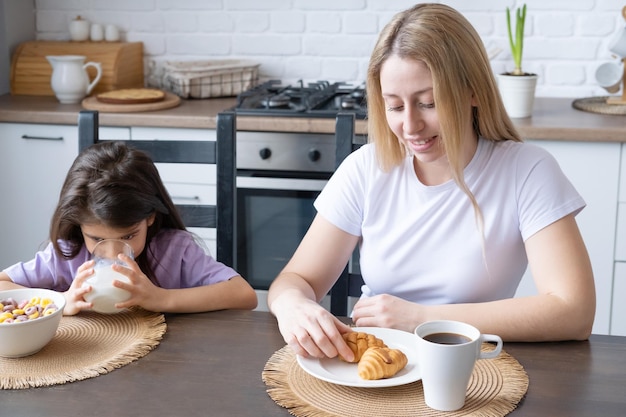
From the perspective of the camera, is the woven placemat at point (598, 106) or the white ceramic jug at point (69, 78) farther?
the white ceramic jug at point (69, 78)

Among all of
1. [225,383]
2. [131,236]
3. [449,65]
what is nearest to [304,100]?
[131,236]

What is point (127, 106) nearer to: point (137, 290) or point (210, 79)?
point (210, 79)

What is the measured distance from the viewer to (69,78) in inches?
128

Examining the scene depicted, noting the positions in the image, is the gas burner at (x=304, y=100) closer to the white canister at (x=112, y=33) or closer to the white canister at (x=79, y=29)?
the white canister at (x=112, y=33)

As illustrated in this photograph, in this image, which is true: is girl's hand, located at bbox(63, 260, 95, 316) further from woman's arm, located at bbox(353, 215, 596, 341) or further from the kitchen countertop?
the kitchen countertop

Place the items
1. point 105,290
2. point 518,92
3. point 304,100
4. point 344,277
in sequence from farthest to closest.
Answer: point 304,100 < point 518,92 < point 344,277 < point 105,290

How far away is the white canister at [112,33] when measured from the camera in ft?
11.7

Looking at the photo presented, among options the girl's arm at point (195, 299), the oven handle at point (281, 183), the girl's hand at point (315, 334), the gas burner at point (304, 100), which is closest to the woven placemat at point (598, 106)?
the gas burner at point (304, 100)

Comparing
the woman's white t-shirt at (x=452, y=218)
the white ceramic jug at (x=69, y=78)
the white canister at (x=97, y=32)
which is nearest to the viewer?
the woman's white t-shirt at (x=452, y=218)

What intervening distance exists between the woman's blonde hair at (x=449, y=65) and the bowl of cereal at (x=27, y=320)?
71 centimetres

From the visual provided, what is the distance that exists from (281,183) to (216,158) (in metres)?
0.99

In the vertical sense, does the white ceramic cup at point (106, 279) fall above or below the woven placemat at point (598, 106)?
below

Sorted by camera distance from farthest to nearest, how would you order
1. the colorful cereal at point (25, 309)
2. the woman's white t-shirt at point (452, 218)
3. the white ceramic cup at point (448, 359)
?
the woman's white t-shirt at point (452, 218) < the colorful cereal at point (25, 309) < the white ceramic cup at point (448, 359)

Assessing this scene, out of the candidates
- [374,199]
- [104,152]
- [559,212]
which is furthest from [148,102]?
[559,212]
